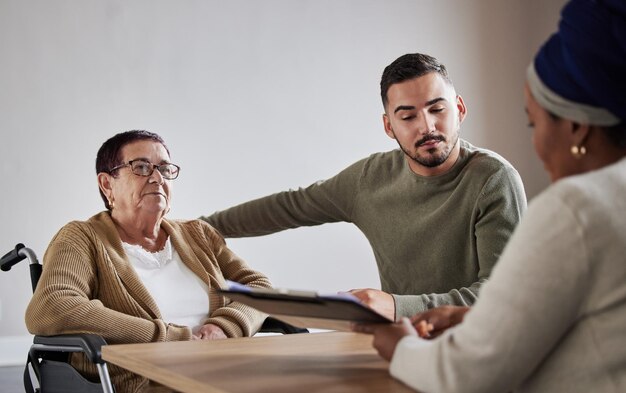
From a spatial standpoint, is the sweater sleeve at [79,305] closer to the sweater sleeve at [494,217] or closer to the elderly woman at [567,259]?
the sweater sleeve at [494,217]

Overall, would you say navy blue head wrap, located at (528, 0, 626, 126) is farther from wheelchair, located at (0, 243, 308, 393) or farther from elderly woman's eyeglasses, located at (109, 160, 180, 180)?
elderly woman's eyeglasses, located at (109, 160, 180, 180)

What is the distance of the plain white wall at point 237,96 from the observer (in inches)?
195

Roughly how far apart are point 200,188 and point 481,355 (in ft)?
14.4

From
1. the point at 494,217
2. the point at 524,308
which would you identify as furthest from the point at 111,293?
the point at 524,308

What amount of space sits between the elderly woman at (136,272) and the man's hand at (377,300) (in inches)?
20.9

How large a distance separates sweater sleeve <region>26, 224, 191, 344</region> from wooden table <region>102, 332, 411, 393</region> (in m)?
0.49

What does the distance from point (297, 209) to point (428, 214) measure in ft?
1.88

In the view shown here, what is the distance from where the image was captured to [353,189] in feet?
9.49

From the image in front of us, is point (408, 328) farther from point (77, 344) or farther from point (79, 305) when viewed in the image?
point (79, 305)

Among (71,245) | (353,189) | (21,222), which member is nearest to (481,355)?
(71,245)

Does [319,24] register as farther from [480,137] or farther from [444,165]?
[444,165]

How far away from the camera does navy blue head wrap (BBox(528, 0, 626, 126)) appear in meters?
1.13

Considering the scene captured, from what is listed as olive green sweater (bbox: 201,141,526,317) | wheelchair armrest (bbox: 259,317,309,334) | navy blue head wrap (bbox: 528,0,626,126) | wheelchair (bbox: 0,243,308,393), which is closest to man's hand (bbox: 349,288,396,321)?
olive green sweater (bbox: 201,141,526,317)

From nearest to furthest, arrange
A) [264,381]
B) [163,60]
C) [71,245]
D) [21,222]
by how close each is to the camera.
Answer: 1. [264,381]
2. [71,245]
3. [21,222]
4. [163,60]
